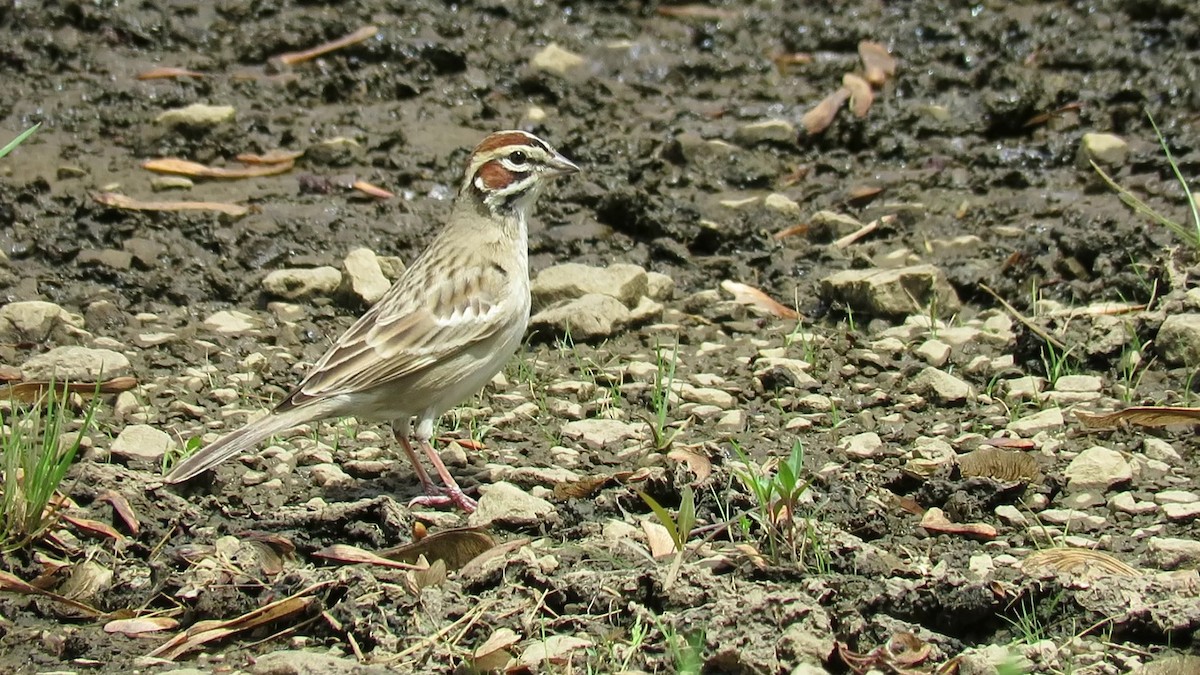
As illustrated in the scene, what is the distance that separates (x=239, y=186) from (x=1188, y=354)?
17.1ft

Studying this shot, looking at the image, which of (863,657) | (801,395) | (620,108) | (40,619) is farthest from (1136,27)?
(40,619)

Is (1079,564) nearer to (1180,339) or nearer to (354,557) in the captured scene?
(1180,339)

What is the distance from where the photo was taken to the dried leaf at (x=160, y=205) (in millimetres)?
8508

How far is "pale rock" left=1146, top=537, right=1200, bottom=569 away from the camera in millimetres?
5051

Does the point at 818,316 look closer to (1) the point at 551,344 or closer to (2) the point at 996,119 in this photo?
(1) the point at 551,344

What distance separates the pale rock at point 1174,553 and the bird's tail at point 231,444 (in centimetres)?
302

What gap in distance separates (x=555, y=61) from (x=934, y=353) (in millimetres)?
4633

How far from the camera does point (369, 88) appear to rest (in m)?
10.3

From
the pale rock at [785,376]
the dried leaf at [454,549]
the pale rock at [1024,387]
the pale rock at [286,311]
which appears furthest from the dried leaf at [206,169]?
the pale rock at [1024,387]

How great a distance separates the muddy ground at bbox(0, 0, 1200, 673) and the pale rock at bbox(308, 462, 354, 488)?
4 cm

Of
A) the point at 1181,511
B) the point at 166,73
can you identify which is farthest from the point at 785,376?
the point at 166,73

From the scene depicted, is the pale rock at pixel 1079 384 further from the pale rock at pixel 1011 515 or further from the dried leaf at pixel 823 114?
the dried leaf at pixel 823 114

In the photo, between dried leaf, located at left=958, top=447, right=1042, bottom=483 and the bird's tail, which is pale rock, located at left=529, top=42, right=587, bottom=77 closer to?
the bird's tail

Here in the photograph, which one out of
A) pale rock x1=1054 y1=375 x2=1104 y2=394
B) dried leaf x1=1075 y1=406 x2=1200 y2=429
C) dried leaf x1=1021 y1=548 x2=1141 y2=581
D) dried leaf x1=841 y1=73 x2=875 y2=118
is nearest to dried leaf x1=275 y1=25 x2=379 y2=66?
dried leaf x1=841 y1=73 x2=875 y2=118
